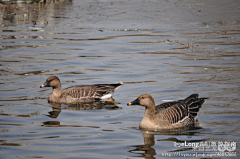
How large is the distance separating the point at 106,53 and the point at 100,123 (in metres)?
7.76

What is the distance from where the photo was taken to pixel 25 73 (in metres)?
15.5

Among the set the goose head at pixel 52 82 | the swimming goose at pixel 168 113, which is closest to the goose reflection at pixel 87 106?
the goose head at pixel 52 82

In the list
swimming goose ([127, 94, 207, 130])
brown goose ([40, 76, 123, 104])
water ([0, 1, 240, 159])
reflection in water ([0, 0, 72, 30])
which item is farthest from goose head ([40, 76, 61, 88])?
reflection in water ([0, 0, 72, 30])

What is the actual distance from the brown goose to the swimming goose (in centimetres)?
262

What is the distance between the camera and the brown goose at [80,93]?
13.1m

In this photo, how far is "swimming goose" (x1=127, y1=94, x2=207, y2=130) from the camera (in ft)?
34.0

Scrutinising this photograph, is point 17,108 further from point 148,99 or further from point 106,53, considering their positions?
point 106,53

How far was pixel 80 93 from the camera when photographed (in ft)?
43.1

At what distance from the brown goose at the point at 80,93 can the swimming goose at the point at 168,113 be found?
2.62 m

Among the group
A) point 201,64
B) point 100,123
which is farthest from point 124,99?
point 201,64

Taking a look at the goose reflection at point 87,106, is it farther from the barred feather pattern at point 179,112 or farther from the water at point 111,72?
the barred feather pattern at point 179,112

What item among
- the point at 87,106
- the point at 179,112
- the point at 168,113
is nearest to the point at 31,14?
the point at 87,106

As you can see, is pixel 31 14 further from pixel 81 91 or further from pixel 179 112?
pixel 179 112

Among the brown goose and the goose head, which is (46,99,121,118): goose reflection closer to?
the brown goose
